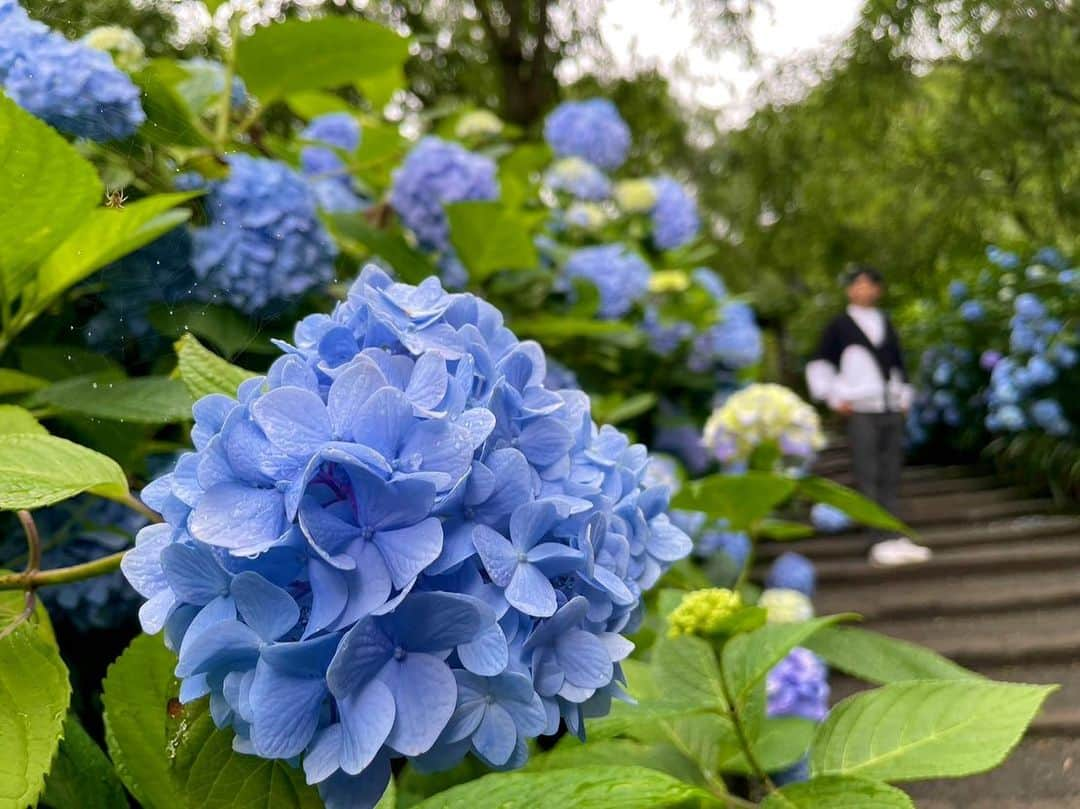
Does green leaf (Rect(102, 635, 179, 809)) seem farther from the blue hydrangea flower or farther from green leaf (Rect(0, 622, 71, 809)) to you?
the blue hydrangea flower

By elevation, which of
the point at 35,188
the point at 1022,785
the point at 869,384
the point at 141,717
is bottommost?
the point at 1022,785

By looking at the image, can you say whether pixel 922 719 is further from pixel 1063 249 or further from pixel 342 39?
pixel 1063 249

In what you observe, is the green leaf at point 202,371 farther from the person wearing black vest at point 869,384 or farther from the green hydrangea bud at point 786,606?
the person wearing black vest at point 869,384

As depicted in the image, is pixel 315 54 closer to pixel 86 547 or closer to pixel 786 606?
pixel 86 547

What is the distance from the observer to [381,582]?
1.00 ft

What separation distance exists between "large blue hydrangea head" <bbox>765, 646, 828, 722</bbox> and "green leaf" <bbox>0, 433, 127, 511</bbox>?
90cm

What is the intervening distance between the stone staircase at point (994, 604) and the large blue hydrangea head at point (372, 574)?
1550 mm

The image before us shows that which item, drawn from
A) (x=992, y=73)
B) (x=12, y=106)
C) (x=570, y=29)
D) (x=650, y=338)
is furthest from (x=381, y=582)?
(x=570, y=29)

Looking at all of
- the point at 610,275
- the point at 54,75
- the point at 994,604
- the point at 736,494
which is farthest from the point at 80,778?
the point at 994,604

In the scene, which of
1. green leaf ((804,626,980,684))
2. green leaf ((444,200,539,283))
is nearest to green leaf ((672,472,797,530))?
green leaf ((804,626,980,684))

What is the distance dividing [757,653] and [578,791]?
0.75 feet

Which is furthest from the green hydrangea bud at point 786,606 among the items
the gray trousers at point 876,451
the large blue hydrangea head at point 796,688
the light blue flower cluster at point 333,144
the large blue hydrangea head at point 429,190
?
the gray trousers at point 876,451

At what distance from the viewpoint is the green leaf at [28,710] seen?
0.34m

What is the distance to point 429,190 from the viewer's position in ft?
3.84
